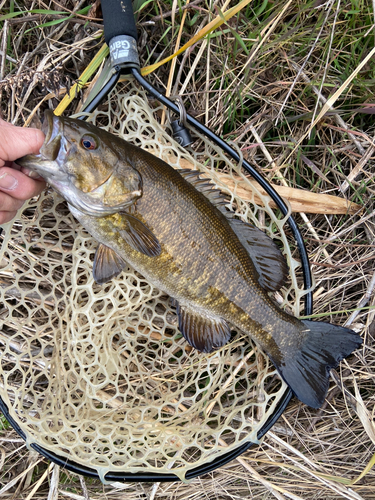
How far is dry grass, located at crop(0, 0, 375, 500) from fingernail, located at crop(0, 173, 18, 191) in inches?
32.4

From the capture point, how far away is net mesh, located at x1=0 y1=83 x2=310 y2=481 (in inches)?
96.6

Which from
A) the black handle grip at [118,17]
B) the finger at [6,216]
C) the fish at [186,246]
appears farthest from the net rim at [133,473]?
the black handle grip at [118,17]

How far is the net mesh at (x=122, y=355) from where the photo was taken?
245 cm

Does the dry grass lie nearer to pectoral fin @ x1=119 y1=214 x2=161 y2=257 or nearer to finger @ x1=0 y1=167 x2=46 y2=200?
finger @ x1=0 y1=167 x2=46 y2=200

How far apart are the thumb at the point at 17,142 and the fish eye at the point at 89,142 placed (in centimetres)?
22

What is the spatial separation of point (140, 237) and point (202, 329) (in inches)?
30.2

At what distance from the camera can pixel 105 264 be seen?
237 centimetres

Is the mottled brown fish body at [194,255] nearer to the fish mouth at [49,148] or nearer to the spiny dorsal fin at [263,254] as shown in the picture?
the spiny dorsal fin at [263,254]

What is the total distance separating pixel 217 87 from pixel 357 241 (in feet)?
5.38

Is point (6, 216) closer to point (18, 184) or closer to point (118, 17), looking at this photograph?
point (18, 184)

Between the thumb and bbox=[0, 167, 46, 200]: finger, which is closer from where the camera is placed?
the thumb

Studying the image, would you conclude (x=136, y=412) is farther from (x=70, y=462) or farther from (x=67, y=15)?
(x=67, y=15)

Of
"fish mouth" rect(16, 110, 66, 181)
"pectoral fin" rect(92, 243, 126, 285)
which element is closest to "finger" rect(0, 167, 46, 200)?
"fish mouth" rect(16, 110, 66, 181)

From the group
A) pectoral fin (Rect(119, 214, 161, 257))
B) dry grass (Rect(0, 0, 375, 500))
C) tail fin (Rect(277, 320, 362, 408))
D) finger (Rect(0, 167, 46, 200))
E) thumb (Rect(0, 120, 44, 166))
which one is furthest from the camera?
dry grass (Rect(0, 0, 375, 500))
